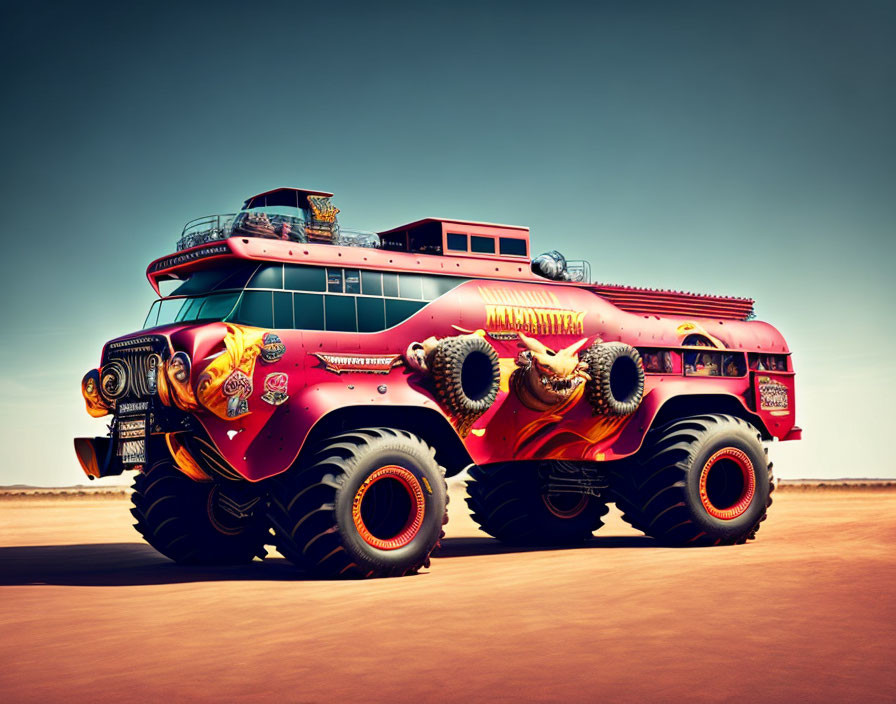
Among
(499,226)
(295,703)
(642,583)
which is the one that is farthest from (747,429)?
(295,703)

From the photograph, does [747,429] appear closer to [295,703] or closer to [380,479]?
[380,479]

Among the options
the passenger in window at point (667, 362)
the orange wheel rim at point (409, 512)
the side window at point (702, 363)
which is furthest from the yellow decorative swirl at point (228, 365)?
the side window at point (702, 363)

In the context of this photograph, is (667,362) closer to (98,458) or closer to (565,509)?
(565,509)

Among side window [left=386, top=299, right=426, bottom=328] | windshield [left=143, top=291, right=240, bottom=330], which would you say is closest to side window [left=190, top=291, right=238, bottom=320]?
windshield [left=143, top=291, right=240, bottom=330]

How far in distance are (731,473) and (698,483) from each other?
1444mm

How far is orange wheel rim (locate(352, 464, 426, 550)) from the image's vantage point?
573 inches

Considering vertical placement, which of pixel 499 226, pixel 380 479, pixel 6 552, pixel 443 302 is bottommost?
pixel 6 552

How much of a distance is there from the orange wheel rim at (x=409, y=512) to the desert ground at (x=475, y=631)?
65cm

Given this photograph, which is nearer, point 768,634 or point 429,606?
point 768,634

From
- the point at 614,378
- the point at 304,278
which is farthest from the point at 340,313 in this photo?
the point at 614,378

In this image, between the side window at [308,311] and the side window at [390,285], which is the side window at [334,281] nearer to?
the side window at [308,311]

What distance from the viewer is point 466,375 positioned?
16.9 meters

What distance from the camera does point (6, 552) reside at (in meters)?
20.5

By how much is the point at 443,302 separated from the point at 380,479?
3.46 m
